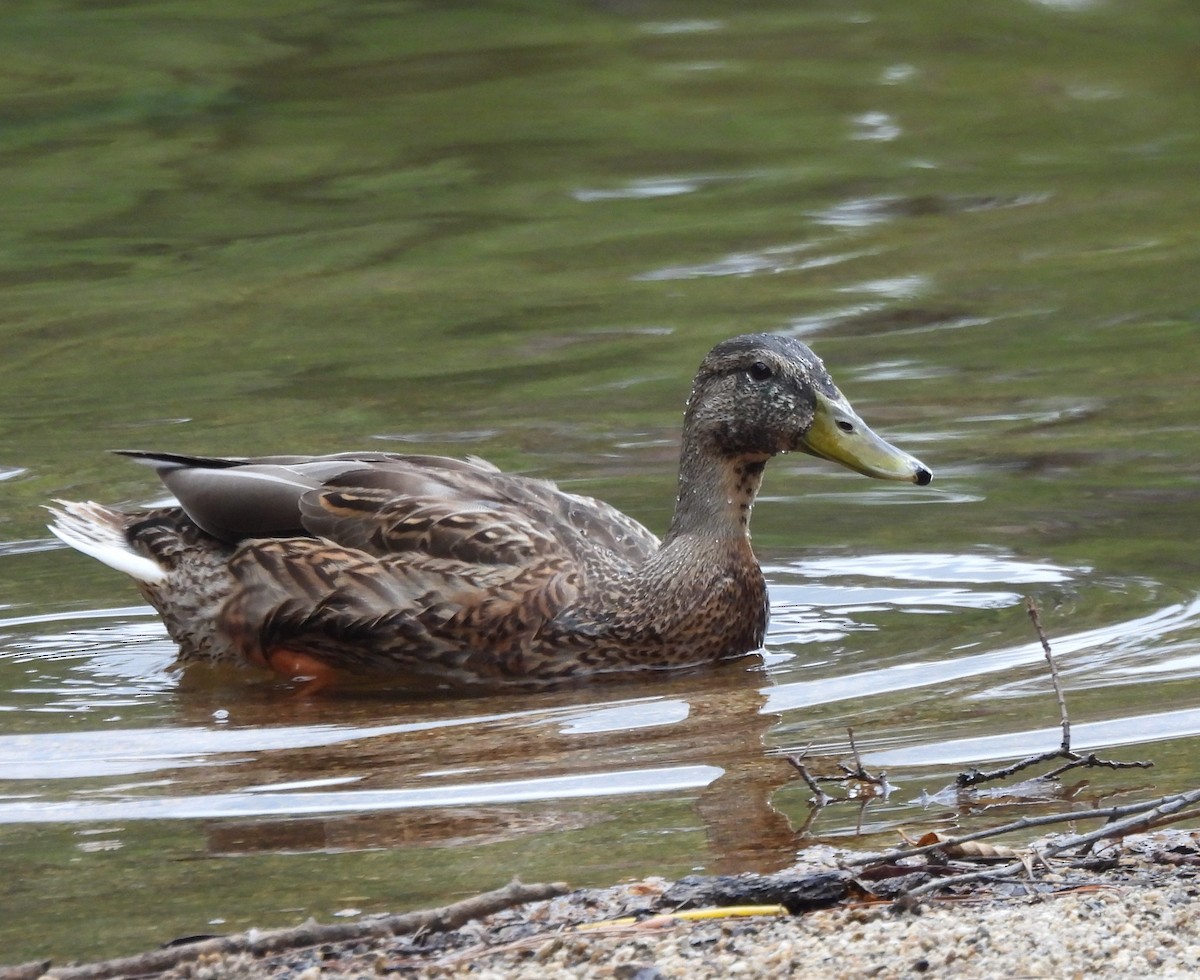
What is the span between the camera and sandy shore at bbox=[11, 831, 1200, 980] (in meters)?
4.25

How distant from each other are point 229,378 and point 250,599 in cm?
341

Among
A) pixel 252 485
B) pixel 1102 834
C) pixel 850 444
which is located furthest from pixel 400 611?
pixel 1102 834

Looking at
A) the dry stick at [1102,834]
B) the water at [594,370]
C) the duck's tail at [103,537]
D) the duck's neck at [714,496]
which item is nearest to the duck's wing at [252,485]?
the duck's tail at [103,537]

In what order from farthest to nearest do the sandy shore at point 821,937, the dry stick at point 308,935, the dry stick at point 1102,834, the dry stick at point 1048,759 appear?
the dry stick at point 1048,759
the dry stick at point 1102,834
the dry stick at point 308,935
the sandy shore at point 821,937

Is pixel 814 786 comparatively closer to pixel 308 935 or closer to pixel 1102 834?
pixel 1102 834

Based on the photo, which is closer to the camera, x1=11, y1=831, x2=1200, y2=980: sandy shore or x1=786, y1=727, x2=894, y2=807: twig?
x1=11, y1=831, x2=1200, y2=980: sandy shore

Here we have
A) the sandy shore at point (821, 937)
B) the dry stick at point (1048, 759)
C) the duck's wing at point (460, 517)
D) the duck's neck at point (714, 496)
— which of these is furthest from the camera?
the duck's neck at point (714, 496)

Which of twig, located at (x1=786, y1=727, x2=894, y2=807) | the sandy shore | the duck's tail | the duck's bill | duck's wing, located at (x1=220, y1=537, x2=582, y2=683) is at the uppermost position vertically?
the sandy shore

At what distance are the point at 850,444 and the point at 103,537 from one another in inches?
111

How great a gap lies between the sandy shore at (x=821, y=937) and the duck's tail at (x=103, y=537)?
13.0 feet

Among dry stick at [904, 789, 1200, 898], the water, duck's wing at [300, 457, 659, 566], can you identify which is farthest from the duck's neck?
dry stick at [904, 789, 1200, 898]

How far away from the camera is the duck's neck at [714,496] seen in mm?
8172

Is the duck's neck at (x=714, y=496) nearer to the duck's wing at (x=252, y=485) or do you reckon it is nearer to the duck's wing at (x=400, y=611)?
the duck's wing at (x=400, y=611)

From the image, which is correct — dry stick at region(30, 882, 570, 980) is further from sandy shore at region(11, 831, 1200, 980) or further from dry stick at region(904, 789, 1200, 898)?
dry stick at region(904, 789, 1200, 898)
